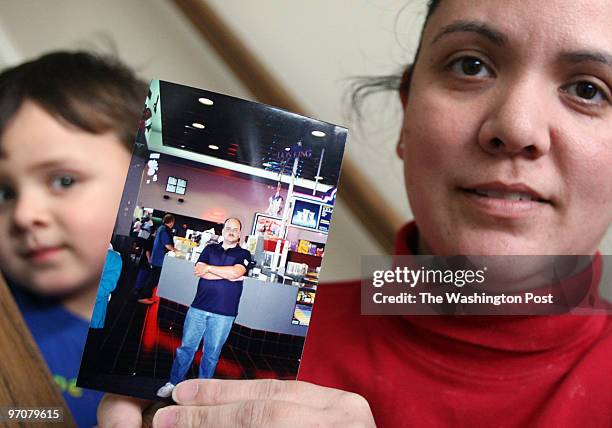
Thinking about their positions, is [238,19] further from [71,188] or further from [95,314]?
[95,314]

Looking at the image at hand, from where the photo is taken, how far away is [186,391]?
52 centimetres

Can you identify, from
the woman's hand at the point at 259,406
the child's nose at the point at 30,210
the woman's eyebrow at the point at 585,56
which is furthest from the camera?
the child's nose at the point at 30,210

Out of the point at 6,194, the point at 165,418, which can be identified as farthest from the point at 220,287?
the point at 6,194

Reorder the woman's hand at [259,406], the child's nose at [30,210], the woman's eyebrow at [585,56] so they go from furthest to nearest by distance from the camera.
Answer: the child's nose at [30,210] < the woman's eyebrow at [585,56] < the woman's hand at [259,406]

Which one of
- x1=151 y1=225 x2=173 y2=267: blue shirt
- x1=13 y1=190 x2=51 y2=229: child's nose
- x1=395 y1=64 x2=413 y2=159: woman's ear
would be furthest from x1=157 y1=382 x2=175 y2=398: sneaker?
x1=395 y1=64 x2=413 y2=159: woman's ear

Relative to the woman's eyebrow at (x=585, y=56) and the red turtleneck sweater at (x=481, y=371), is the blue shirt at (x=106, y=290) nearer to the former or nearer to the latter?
the red turtleneck sweater at (x=481, y=371)

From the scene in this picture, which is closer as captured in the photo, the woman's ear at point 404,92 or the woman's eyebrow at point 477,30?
the woman's eyebrow at point 477,30

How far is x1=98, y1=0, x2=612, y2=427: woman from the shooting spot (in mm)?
581

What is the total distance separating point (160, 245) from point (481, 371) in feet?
1.36

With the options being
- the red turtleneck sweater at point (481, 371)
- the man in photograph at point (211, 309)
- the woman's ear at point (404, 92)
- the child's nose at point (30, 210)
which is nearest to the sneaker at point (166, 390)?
the man in photograph at point (211, 309)

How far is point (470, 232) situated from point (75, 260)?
21.2 inches

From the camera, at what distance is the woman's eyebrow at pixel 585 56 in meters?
0.58

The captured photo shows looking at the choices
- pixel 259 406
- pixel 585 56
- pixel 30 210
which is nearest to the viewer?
pixel 259 406

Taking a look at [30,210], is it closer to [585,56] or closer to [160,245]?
[160,245]
